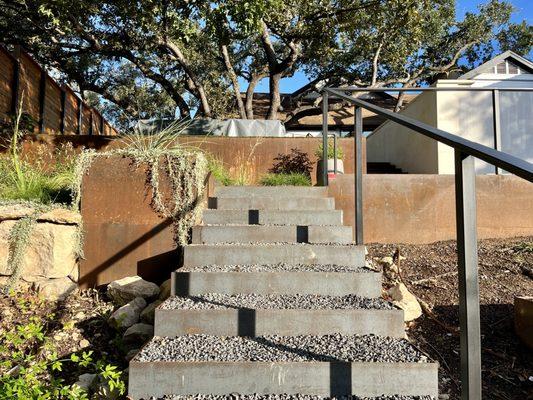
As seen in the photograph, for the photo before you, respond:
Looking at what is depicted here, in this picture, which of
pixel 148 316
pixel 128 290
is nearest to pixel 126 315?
pixel 148 316

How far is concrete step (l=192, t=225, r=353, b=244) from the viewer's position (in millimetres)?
3135

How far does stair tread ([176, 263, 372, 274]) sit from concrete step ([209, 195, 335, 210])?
885 millimetres

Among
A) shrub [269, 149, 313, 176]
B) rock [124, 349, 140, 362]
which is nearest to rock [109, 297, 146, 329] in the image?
rock [124, 349, 140, 362]

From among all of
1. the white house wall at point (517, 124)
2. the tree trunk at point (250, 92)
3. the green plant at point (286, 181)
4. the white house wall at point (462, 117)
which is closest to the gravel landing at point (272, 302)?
the green plant at point (286, 181)

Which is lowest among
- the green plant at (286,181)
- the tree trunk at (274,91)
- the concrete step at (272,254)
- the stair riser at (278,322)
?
the stair riser at (278,322)

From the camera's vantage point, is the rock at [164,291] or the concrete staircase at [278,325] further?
the rock at [164,291]

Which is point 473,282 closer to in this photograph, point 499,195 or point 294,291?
point 294,291

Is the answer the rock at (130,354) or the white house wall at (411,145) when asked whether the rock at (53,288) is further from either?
the white house wall at (411,145)

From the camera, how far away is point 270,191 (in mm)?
3908

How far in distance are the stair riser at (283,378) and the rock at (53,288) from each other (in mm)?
1589

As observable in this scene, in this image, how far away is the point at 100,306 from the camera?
306 centimetres

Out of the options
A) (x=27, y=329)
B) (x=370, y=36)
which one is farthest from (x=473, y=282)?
(x=370, y=36)

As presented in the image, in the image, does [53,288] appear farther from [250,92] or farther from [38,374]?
[250,92]

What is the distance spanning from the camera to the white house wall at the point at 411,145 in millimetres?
6930
